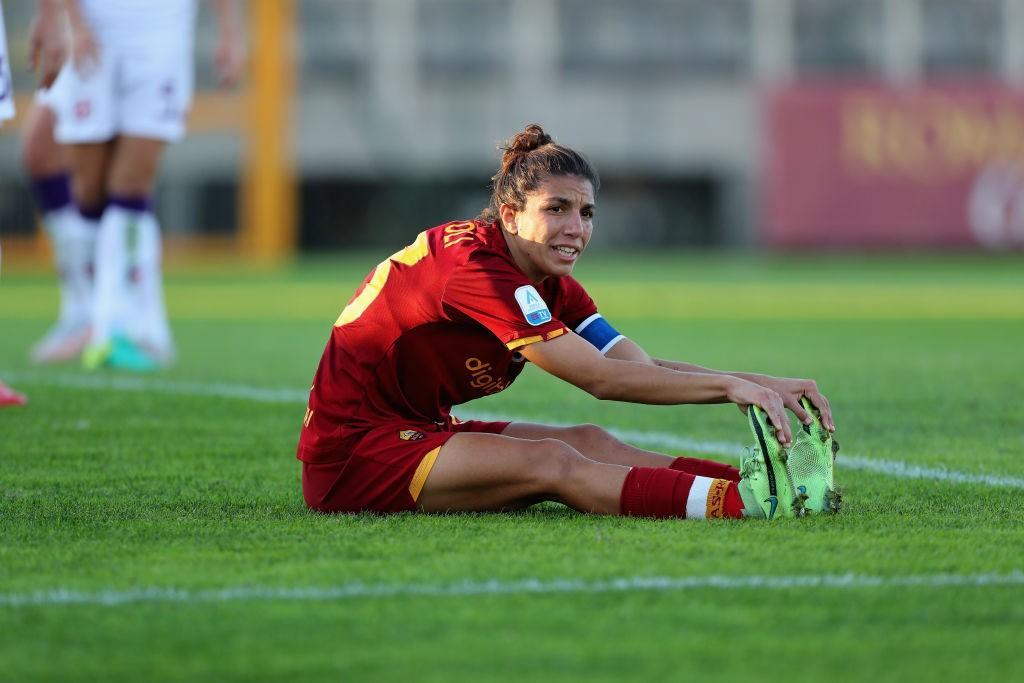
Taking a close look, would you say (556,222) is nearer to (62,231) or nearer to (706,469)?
(706,469)

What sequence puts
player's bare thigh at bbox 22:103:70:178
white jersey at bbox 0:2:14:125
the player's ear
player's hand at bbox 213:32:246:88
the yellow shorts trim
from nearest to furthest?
1. the yellow shorts trim
2. the player's ear
3. white jersey at bbox 0:2:14:125
4. player's hand at bbox 213:32:246:88
5. player's bare thigh at bbox 22:103:70:178

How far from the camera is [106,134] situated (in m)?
7.32

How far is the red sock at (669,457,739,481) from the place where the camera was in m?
3.86

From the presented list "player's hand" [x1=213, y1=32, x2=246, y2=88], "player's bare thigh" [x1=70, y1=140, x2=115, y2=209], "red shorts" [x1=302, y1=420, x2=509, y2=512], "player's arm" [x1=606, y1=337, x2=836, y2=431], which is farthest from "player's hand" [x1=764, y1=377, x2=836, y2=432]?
"player's bare thigh" [x1=70, y1=140, x2=115, y2=209]

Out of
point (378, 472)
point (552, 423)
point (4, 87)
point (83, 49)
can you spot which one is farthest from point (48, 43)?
point (378, 472)

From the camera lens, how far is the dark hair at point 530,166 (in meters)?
3.72

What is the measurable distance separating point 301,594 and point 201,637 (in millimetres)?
299

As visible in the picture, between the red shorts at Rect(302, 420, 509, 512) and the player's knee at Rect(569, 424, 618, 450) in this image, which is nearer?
the red shorts at Rect(302, 420, 509, 512)

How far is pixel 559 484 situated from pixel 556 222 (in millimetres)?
571

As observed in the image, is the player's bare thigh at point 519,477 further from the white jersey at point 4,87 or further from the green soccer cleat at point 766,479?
the white jersey at point 4,87

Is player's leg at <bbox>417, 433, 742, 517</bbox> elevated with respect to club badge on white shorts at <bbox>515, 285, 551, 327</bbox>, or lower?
lower

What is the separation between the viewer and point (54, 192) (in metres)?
7.83

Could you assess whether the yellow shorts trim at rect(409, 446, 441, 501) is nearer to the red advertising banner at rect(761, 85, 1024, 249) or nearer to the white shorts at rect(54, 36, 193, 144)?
the white shorts at rect(54, 36, 193, 144)

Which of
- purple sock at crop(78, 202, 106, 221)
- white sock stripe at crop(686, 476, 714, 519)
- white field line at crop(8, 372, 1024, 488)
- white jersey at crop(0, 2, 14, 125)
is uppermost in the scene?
white jersey at crop(0, 2, 14, 125)
